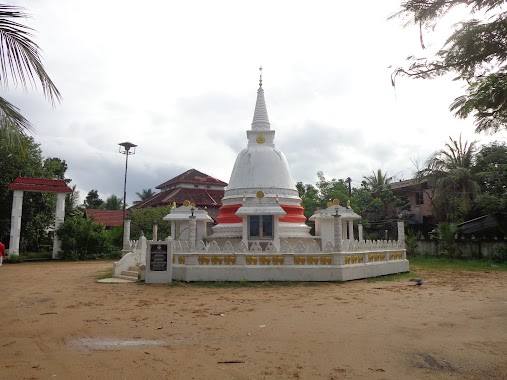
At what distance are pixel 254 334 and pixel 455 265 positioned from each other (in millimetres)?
20619

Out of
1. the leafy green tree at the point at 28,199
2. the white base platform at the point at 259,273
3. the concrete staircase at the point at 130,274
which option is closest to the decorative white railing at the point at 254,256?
the white base platform at the point at 259,273

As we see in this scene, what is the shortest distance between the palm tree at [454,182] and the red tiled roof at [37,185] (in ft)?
97.0

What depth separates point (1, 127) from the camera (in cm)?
733

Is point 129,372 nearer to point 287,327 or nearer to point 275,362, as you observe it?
point 275,362

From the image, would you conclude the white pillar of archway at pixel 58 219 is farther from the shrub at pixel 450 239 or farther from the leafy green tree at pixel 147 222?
the shrub at pixel 450 239

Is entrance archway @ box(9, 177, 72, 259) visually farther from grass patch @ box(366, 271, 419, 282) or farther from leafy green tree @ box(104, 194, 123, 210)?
leafy green tree @ box(104, 194, 123, 210)

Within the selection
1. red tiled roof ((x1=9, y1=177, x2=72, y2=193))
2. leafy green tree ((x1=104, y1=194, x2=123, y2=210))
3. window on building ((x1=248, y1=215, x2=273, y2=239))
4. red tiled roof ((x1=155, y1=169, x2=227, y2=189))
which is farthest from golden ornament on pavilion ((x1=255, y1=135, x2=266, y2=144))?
leafy green tree ((x1=104, y1=194, x2=123, y2=210))

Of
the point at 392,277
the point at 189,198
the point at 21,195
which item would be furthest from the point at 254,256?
the point at 189,198

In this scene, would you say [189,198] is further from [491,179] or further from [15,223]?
[491,179]

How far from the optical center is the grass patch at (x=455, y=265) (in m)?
22.7

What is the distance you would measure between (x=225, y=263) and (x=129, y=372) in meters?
10.5

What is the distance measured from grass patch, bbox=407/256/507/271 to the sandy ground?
9.27m

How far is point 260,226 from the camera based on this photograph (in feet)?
66.4

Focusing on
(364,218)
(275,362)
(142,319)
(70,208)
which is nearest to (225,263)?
(142,319)
